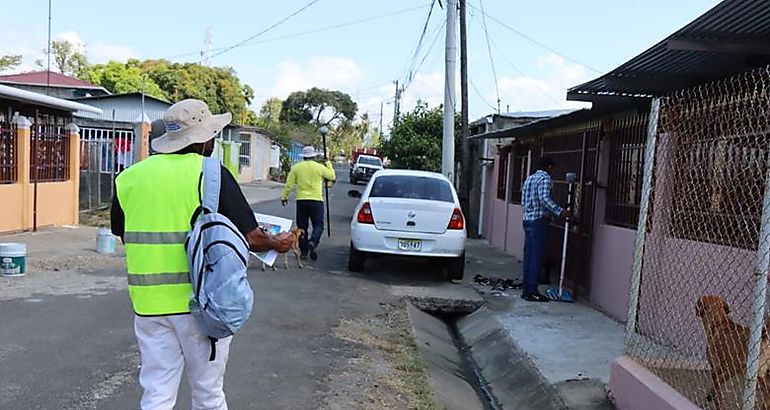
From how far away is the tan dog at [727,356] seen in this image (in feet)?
11.9

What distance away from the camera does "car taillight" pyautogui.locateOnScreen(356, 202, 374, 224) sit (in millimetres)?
10102

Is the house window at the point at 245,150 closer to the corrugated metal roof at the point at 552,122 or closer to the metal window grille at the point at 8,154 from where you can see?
the metal window grille at the point at 8,154

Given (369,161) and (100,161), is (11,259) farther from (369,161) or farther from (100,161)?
(369,161)

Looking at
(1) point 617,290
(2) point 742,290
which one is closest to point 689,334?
(2) point 742,290

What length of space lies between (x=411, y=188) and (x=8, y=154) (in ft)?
23.4

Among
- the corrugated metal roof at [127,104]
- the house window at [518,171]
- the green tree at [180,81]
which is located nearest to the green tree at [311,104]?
the green tree at [180,81]

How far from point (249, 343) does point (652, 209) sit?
A: 11.8ft

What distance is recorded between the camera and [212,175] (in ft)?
10.6

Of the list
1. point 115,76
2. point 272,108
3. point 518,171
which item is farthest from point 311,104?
point 518,171

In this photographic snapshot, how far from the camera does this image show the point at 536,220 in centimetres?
902

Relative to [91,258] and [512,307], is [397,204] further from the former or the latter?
[91,258]

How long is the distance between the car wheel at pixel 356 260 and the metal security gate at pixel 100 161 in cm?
875

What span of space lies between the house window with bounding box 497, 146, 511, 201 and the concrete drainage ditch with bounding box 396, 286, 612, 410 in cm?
588

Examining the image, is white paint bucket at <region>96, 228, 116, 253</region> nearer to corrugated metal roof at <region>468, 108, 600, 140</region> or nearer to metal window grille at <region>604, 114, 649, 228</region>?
corrugated metal roof at <region>468, 108, 600, 140</region>
